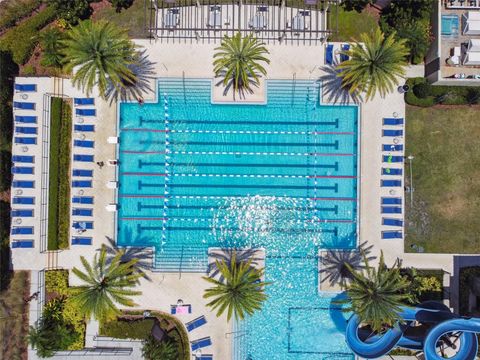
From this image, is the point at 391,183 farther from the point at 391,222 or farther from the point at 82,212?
the point at 82,212

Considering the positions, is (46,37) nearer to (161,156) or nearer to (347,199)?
(161,156)

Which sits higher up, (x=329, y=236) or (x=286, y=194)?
(x=286, y=194)

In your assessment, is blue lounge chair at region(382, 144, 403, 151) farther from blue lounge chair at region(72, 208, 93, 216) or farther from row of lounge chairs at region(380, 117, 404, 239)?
blue lounge chair at region(72, 208, 93, 216)

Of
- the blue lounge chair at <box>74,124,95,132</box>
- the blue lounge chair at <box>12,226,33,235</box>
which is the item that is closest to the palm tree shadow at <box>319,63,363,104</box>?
the blue lounge chair at <box>74,124,95,132</box>

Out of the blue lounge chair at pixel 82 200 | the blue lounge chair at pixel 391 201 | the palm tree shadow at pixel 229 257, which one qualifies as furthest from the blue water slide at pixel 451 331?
the blue lounge chair at pixel 82 200

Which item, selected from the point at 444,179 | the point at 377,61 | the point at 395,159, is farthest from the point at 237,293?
the point at 377,61

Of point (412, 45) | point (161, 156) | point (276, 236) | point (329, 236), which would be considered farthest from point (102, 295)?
point (412, 45)

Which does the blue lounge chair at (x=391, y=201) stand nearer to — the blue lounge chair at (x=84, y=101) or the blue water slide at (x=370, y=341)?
the blue water slide at (x=370, y=341)
